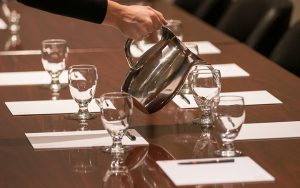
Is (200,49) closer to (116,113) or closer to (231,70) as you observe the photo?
(231,70)

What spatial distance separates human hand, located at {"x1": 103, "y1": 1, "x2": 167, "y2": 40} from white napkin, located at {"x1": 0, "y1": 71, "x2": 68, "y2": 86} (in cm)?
52

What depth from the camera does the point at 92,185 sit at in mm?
1975

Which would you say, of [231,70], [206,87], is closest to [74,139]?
[206,87]

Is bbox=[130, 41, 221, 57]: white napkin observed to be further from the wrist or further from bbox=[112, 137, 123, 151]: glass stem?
bbox=[112, 137, 123, 151]: glass stem

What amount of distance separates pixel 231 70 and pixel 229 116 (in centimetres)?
109

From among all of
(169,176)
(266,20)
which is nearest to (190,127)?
(169,176)

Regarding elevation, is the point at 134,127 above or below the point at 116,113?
below

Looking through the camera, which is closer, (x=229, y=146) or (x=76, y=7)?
(x=229, y=146)

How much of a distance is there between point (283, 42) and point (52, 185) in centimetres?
188

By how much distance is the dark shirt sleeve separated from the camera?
2.56m

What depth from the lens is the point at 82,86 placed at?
254 centimetres

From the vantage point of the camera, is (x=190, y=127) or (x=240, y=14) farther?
(x=240, y=14)

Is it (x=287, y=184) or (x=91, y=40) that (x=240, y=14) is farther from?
(x=287, y=184)

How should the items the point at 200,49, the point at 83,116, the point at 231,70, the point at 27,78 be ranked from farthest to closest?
the point at 200,49
the point at 231,70
the point at 27,78
the point at 83,116
